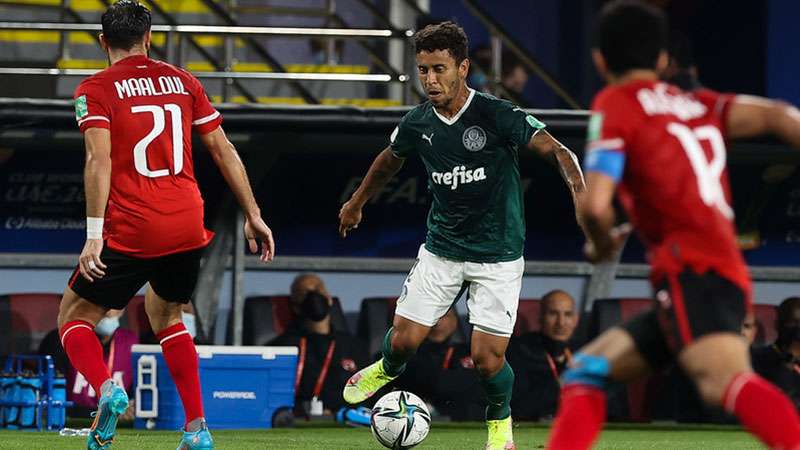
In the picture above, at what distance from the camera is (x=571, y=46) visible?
16406 mm

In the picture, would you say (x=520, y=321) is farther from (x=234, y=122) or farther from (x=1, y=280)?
(x=1, y=280)

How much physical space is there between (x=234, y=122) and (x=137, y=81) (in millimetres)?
4854

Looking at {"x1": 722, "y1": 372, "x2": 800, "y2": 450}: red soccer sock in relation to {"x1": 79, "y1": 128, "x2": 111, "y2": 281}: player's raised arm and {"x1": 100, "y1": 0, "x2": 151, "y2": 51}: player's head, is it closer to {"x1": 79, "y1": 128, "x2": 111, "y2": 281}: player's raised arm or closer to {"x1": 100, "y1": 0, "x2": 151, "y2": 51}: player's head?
{"x1": 79, "y1": 128, "x2": 111, "y2": 281}: player's raised arm

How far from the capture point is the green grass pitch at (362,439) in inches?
361

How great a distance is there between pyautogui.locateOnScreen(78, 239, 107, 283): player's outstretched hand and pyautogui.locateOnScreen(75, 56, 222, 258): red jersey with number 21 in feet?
0.73

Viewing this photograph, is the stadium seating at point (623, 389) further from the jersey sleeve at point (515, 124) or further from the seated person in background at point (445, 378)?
the jersey sleeve at point (515, 124)

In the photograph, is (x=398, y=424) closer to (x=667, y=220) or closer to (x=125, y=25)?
(x=125, y=25)

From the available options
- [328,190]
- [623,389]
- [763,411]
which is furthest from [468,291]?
[328,190]

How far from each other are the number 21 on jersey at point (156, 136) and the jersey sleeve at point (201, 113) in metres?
0.15

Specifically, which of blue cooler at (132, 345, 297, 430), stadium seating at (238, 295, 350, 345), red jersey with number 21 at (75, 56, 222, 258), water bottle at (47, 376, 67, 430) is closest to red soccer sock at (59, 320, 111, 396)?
red jersey with number 21 at (75, 56, 222, 258)

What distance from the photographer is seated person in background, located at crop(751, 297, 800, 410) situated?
1273 cm

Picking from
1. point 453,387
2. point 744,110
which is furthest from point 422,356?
point 744,110

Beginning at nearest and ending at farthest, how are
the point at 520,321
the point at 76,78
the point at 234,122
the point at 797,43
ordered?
the point at 234,122, the point at 76,78, the point at 520,321, the point at 797,43

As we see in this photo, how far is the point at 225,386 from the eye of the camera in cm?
1152
